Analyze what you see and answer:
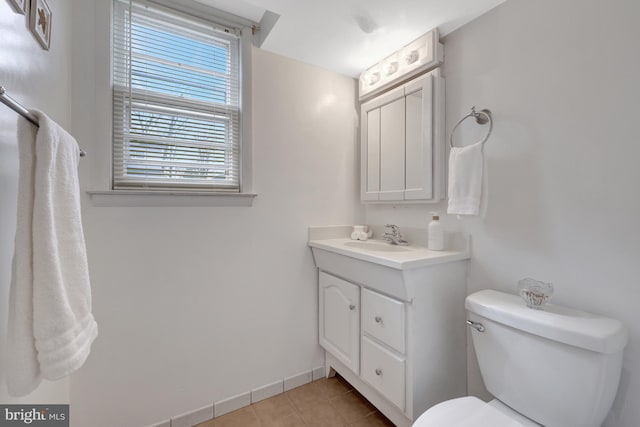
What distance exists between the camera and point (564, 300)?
3.71 ft

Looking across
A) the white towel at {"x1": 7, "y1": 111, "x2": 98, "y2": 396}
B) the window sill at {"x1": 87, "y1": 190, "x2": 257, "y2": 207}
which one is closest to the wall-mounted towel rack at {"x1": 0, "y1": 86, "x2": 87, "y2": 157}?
the white towel at {"x1": 7, "y1": 111, "x2": 98, "y2": 396}

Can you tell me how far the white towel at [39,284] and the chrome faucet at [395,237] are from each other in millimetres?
1547

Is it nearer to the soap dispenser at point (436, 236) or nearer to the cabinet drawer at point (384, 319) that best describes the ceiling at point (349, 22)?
the soap dispenser at point (436, 236)

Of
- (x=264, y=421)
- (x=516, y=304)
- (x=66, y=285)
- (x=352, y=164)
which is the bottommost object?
(x=264, y=421)

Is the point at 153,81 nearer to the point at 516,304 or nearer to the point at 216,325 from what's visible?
the point at 216,325

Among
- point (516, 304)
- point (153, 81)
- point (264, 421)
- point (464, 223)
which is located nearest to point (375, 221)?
point (464, 223)

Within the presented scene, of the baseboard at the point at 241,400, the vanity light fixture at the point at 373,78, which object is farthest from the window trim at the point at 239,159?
the baseboard at the point at 241,400

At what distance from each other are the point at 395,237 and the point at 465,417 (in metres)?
1.01

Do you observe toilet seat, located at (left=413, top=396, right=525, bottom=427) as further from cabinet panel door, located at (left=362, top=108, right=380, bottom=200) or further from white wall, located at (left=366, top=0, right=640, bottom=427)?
cabinet panel door, located at (left=362, top=108, right=380, bottom=200)

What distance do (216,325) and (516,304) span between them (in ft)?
4.94

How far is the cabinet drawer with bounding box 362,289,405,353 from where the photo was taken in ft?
4.29

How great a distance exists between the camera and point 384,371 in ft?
4.60

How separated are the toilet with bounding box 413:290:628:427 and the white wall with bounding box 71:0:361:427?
3.52 ft

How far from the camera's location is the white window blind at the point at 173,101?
139 centimetres
